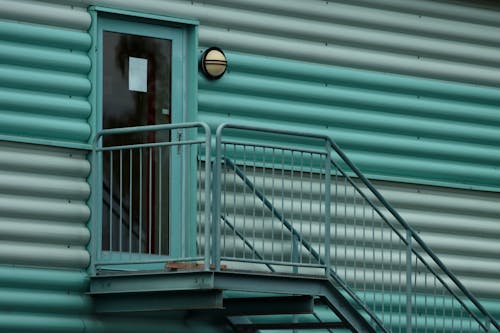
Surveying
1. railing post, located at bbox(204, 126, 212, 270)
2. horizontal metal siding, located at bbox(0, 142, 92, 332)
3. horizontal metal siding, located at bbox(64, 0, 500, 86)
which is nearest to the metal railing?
horizontal metal siding, located at bbox(0, 142, 92, 332)

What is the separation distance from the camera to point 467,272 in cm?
1505

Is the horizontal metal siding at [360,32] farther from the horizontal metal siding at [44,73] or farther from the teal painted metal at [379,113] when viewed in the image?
the horizontal metal siding at [44,73]

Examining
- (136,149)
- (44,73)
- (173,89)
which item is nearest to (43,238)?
(136,149)

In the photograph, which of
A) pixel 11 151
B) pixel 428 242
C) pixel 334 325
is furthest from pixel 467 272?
pixel 11 151

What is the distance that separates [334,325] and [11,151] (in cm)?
331

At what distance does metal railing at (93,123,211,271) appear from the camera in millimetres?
12695

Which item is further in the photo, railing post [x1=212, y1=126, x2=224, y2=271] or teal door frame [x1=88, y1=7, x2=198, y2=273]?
teal door frame [x1=88, y1=7, x2=198, y2=273]

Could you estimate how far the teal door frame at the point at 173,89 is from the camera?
12.7 meters

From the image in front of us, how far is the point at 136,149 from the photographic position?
43.4 feet

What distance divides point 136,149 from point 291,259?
1826 mm

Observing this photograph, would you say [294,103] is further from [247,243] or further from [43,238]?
[43,238]

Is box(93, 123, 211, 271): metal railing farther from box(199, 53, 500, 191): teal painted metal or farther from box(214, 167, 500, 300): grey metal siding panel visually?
box(199, 53, 500, 191): teal painted metal

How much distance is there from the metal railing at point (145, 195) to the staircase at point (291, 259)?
8 cm

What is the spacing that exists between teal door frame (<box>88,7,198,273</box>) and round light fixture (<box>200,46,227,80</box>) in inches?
3.5
